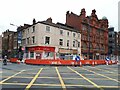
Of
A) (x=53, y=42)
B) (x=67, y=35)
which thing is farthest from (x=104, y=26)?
(x=53, y=42)

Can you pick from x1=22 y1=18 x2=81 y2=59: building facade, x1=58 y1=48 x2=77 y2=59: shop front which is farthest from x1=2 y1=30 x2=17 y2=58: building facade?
x1=58 y1=48 x2=77 y2=59: shop front

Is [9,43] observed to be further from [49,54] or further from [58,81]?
[58,81]

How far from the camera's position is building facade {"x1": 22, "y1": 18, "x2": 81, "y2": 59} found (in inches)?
2005

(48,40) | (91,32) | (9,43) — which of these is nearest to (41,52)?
(48,40)

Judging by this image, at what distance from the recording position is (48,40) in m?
52.7

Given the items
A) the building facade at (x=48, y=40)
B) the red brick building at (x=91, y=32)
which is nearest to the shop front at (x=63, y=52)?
the building facade at (x=48, y=40)

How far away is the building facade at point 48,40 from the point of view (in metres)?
50.9

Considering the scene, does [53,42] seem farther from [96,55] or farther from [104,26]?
[104,26]

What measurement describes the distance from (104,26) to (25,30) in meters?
31.7

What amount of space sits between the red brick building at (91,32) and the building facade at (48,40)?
11.4 feet

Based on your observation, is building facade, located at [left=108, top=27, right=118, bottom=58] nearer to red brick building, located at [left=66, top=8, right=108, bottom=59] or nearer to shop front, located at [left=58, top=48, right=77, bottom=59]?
red brick building, located at [left=66, top=8, right=108, bottom=59]

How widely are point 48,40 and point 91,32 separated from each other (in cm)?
1974

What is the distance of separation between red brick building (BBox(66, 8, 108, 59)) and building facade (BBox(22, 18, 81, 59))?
3.47 metres

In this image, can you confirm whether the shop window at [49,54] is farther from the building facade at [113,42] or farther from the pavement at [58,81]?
the building facade at [113,42]
